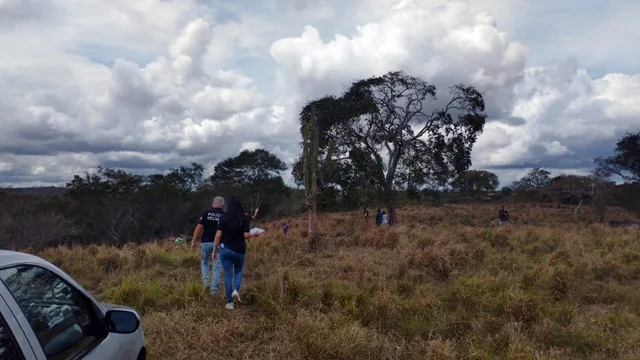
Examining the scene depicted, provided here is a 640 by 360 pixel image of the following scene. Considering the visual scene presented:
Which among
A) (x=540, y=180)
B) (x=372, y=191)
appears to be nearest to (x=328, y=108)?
(x=372, y=191)

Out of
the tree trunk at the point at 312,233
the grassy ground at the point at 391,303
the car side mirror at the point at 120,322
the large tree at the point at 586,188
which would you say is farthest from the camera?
Result: the large tree at the point at 586,188

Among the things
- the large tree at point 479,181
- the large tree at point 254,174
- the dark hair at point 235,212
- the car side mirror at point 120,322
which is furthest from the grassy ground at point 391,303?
the large tree at point 479,181

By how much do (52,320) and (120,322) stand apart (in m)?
0.45

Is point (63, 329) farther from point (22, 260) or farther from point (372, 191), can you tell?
point (372, 191)

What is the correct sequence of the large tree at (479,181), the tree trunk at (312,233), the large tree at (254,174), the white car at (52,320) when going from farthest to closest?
1. the large tree at (479,181)
2. the large tree at (254,174)
3. the tree trunk at (312,233)
4. the white car at (52,320)

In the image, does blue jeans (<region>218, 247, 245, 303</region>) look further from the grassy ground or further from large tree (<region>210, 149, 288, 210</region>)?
large tree (<region>210, 149, 288, 210</region>)

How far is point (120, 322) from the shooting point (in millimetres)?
2803

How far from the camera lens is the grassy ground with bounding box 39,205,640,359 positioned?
5172 mm

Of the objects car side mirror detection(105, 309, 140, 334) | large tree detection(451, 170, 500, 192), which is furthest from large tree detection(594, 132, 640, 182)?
car side mirror detection(105, 309, 140, 334)

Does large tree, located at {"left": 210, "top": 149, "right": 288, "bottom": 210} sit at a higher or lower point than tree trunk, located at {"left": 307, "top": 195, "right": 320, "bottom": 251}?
higher

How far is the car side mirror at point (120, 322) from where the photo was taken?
9.09 ft

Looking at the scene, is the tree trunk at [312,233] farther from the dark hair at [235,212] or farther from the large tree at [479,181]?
the large tree at [479,181]

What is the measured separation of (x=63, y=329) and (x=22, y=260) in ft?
1.35

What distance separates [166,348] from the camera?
5207 millimetres
